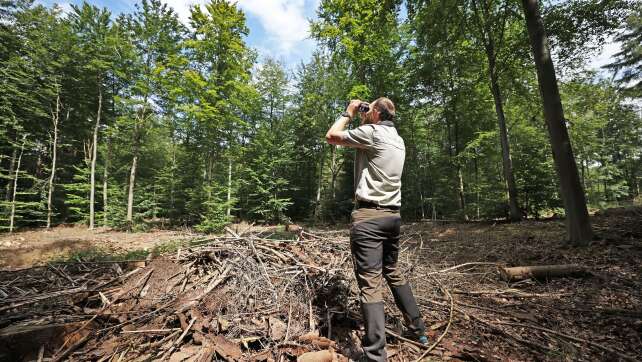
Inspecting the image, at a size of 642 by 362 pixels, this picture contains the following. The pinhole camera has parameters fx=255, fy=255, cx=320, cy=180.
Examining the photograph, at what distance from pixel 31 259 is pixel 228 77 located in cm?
1088

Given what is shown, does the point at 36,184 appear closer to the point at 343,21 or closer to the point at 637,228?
the point at 343,21

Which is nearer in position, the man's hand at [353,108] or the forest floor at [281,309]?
the forest floor at [281,309]

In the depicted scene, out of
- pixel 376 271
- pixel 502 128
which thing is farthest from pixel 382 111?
pixel 502 128

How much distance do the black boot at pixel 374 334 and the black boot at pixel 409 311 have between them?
42 cm

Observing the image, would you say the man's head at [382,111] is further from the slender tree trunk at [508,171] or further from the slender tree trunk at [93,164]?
the slender tree trunk at [93,164]

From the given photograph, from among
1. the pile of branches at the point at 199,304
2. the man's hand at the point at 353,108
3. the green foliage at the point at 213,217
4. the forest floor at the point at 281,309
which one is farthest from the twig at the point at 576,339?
the green foliage at the point at 213,217

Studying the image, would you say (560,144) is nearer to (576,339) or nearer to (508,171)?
(576,339)

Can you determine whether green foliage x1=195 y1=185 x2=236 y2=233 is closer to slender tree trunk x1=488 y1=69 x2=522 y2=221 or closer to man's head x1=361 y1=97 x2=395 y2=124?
man's head x1=361 y1=97 x2=395 y2=124

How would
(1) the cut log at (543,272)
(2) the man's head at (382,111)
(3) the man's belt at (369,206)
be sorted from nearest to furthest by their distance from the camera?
(3) the man's belt at (369,206)
(2) the man's head at (382,111)
(1) the cut log at (543,272)

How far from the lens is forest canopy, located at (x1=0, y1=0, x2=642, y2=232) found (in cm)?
1170

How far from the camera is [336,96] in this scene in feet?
62.9

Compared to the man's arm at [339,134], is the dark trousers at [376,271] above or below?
Answer: below

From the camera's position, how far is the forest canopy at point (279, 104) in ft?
38.4

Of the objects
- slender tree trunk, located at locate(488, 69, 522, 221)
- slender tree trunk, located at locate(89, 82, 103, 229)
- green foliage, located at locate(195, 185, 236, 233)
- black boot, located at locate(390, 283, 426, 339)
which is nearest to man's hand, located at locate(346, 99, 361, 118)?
black boot, located at locate(390, 283, 426, 339)
